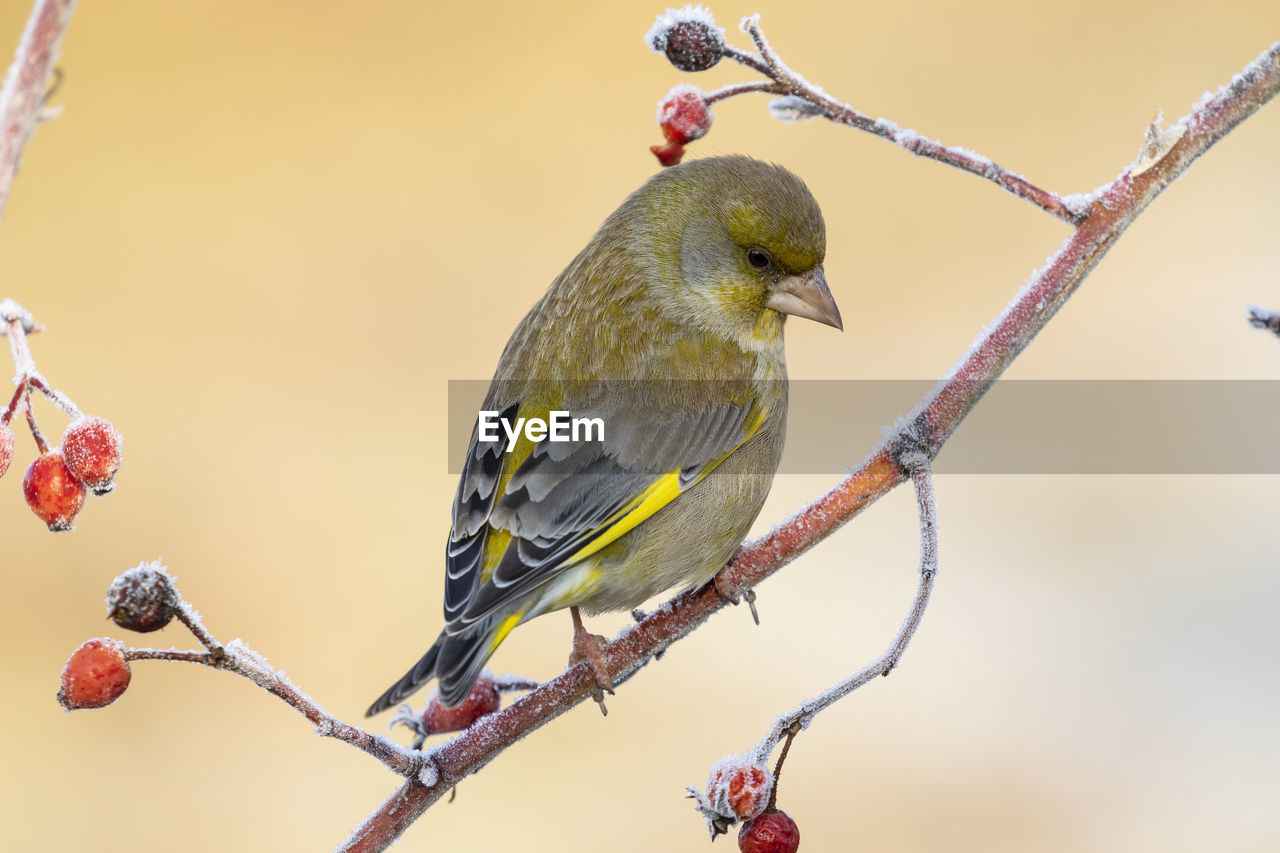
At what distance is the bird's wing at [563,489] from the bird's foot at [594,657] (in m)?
0.09

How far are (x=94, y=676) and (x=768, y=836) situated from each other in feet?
2.03

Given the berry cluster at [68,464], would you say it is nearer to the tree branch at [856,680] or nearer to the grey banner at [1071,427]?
the tree branch at [856,680]

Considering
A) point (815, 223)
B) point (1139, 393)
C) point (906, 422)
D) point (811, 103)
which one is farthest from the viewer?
point (1139, 393)

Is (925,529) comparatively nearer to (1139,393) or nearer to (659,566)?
(659,566)

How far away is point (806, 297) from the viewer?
1.80m

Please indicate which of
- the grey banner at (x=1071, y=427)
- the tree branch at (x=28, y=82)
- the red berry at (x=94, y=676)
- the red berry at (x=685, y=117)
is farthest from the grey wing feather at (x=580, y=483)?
the grey banner at (x=1071, y=427)

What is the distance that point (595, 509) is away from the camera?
1.64 m

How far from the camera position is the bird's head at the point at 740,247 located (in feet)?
5.90

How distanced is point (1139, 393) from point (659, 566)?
3615 mm

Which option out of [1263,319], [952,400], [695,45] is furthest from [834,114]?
[1263,319]

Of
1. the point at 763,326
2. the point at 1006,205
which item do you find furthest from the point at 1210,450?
the point at 763,326

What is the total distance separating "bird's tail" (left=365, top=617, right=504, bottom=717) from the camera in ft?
4.08

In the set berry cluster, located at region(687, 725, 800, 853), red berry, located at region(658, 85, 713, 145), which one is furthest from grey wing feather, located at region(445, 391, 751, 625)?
red berry, located at region(658, 85, 713, 145)

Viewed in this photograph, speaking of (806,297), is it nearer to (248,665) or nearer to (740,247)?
(740,247)
